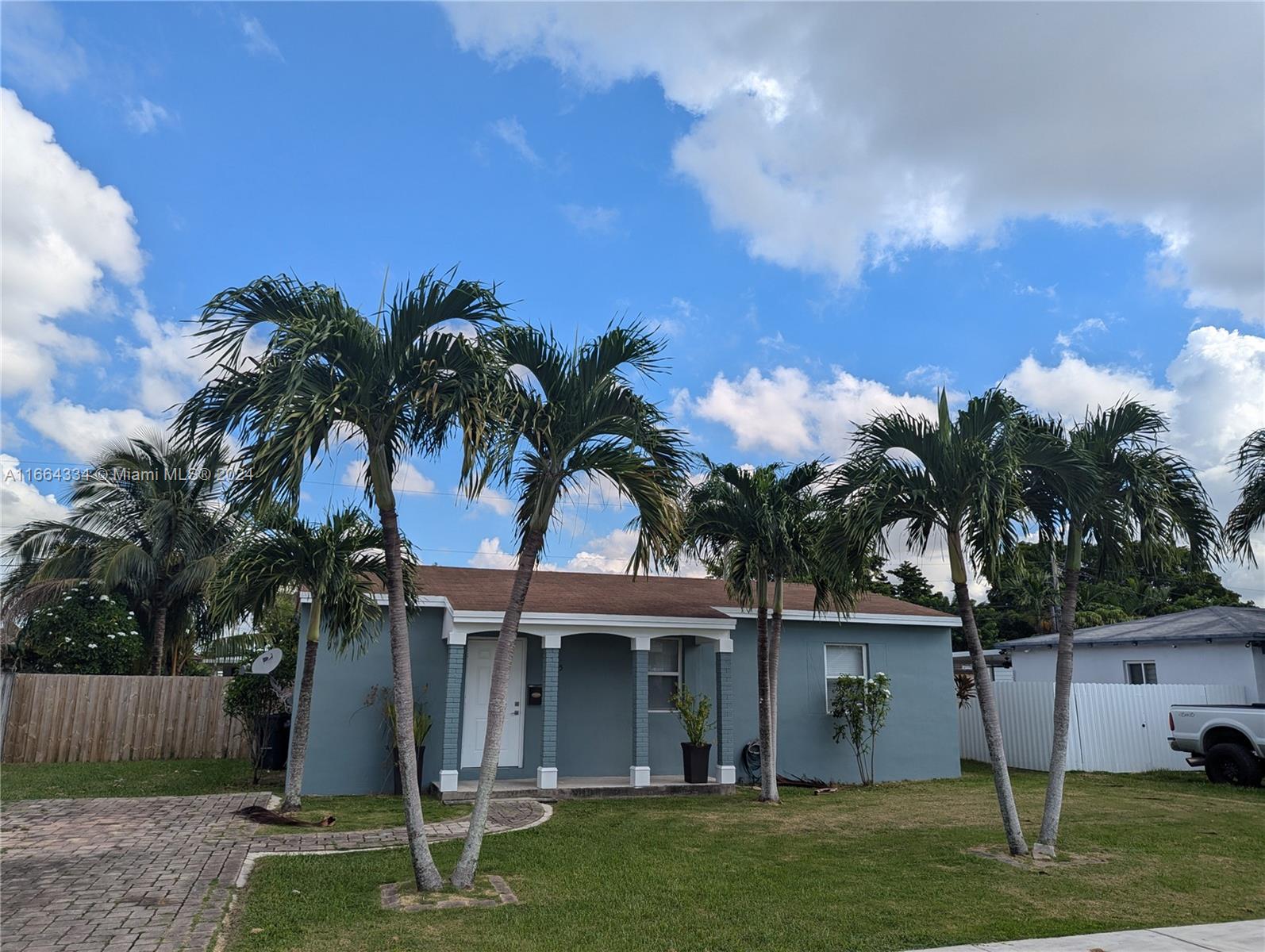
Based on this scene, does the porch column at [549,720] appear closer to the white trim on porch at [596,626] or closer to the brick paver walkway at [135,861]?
the white trim on porch at [596,626]

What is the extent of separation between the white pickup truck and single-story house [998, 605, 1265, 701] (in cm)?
374

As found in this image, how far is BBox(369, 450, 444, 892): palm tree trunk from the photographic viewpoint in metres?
6.27

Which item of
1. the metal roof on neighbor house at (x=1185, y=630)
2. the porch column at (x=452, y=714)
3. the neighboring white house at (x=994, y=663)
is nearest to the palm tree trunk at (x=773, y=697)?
the porch column at (x=452, y=714)

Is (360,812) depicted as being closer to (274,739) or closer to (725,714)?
(274,739)

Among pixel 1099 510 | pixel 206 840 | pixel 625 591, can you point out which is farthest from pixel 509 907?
pixel 625 591

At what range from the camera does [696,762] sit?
1245cm

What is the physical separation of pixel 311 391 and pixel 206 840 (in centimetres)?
514

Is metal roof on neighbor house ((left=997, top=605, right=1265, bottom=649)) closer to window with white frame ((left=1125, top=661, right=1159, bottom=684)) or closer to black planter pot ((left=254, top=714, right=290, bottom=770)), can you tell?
window with white frame ((left=1125, top=661, right=1159, bottom=684))

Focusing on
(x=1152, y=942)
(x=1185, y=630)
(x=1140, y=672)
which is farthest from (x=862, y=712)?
(x=1185, y=630)

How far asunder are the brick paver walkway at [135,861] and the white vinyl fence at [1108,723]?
10765 millimetres

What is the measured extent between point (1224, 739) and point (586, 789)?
11.0 metres

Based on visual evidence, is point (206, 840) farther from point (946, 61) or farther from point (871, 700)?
point (946, 61)

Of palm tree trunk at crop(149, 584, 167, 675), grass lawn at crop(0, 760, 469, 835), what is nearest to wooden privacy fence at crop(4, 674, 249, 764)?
grass lawn at crop(0, 760, 469, 835)

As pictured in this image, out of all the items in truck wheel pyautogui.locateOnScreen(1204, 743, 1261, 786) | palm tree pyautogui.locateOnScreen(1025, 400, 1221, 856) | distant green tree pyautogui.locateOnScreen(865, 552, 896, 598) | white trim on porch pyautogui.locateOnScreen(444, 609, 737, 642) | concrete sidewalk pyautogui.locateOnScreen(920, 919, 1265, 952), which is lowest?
concrete sidewalk pyautogui.locateOnScreen(920, 919, 1265, 952)
